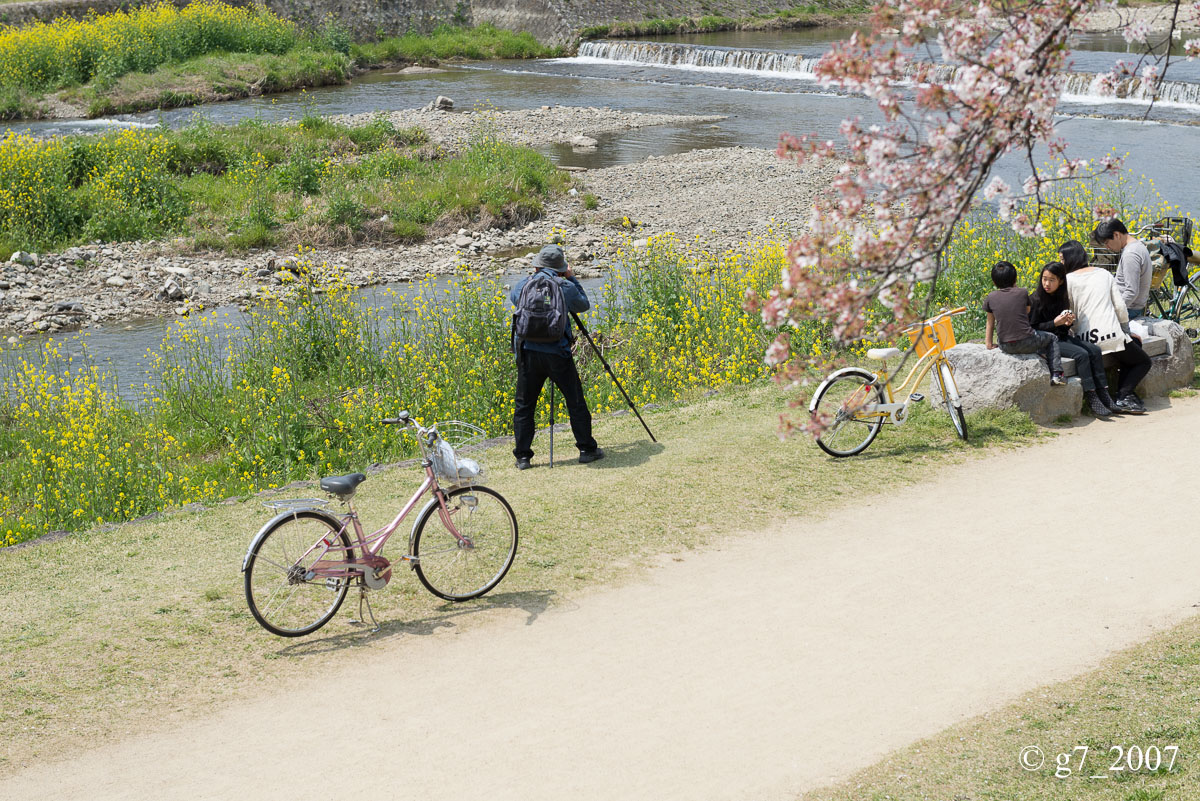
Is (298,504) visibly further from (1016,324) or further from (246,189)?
(246,189)

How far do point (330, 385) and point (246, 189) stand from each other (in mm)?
12890

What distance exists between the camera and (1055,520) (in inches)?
309

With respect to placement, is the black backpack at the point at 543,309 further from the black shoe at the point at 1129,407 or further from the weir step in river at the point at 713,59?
the weir step in river at the point at 713,59

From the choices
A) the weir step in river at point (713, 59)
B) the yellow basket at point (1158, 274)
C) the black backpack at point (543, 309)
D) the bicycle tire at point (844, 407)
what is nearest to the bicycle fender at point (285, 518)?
the black backpack at point (543, 309)

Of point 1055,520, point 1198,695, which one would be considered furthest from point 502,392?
point 1198,695

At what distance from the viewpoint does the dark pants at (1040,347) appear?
9508mm

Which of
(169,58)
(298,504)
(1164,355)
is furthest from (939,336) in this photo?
(169,58)

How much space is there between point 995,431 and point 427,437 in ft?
17.4

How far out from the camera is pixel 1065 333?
32.4 ft

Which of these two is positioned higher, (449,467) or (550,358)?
(550,358)

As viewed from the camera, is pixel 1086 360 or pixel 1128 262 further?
pixel 1128 262

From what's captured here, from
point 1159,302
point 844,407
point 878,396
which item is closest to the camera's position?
point 844,407

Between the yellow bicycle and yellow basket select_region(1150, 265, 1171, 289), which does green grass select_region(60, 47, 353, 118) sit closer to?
the yellow bicycle

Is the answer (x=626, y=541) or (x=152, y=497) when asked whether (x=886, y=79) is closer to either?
(x=626, y=541)
